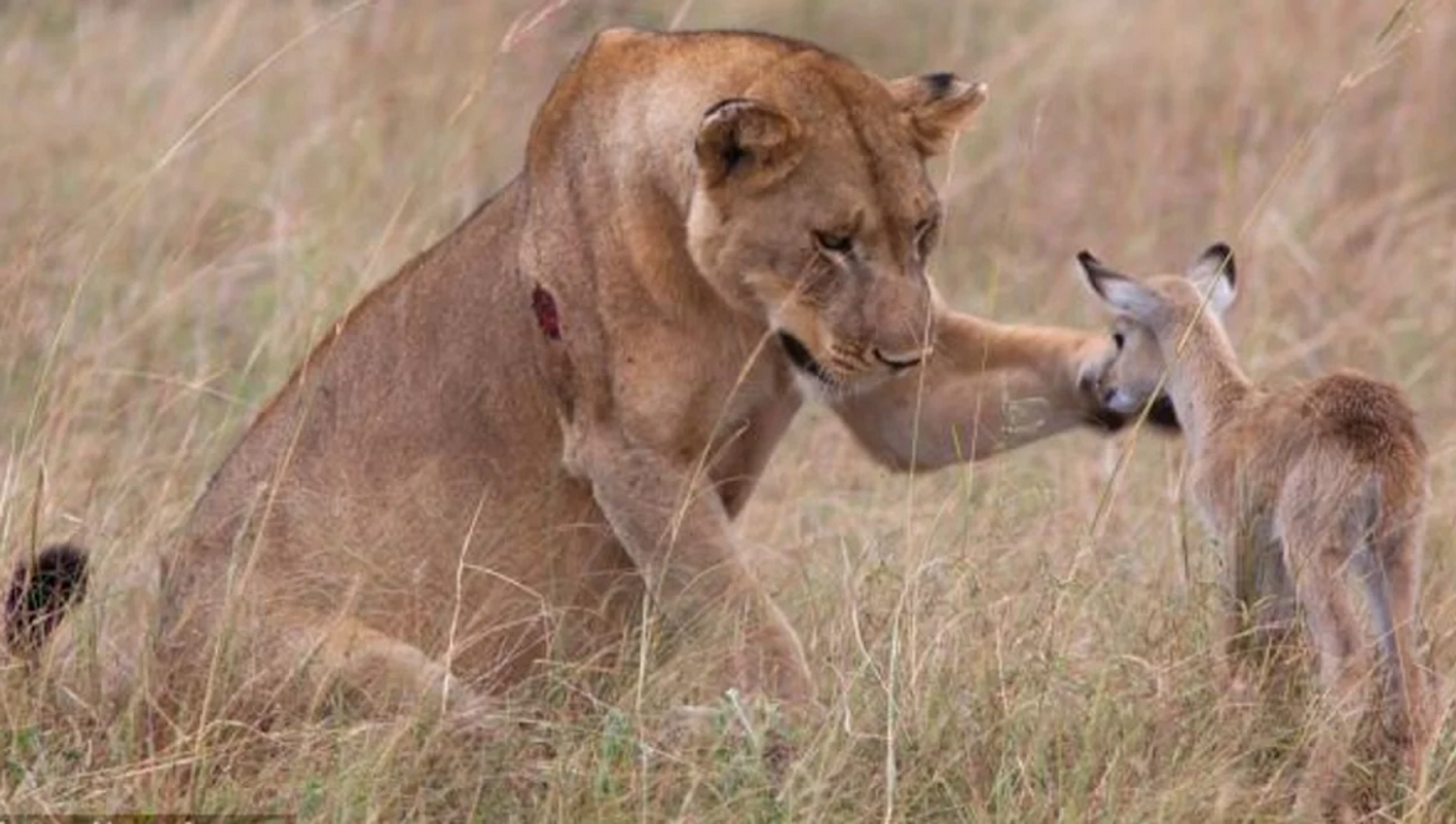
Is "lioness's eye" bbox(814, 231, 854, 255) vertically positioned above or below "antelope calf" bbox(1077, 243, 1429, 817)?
above

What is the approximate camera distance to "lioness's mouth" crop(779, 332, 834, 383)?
5402 millimetres

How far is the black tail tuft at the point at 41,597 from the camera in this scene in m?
5.27

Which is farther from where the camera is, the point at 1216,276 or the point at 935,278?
the point at 935,278

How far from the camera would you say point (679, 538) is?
5.42 meters

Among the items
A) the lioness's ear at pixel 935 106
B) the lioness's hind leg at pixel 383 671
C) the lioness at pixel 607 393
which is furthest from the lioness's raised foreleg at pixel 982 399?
the lioness's hind leg at pixel 383 671

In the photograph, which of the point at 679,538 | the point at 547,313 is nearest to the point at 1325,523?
the point at 679,538

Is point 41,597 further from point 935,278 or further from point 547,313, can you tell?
point 935,278

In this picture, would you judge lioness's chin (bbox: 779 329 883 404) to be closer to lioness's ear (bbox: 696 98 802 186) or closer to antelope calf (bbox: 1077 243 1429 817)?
lioness's ear (bbox: 696 98 802 186)

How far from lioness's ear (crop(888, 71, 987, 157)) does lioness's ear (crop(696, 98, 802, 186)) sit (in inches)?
10.5

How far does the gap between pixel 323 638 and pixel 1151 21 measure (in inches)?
198

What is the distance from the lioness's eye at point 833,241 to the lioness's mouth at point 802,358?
0.14m

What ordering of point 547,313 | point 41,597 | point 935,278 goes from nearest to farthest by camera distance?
point 41,597
point 547,313
point 935,278

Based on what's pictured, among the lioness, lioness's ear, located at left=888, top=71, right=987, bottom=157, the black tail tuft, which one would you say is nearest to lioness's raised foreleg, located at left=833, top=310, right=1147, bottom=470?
the lioness

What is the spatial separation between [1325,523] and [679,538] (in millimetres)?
1038
